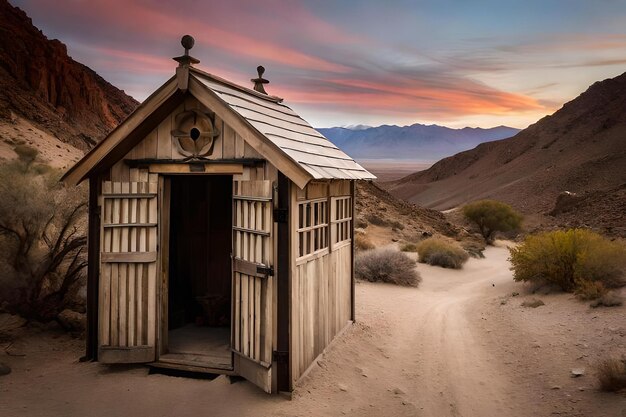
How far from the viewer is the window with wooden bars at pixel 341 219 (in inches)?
310

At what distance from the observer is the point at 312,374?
6.63 metres

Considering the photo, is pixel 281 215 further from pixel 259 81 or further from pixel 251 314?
pixel 259 81

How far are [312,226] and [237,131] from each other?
1.77 metres

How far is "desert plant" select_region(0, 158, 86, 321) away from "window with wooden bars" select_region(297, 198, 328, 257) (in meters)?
4.55

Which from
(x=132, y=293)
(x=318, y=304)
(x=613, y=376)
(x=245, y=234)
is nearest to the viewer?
(x=613, y=376)

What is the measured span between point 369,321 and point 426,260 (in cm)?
937

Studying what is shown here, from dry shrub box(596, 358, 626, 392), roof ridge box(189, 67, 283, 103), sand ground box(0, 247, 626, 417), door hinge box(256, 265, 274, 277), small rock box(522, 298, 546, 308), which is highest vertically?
roof ridge box(189, 67, 283, 103)

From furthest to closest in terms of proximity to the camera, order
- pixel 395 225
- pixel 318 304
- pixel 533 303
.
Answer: pixel 395 225, pixel 533 303, pixel 318 304

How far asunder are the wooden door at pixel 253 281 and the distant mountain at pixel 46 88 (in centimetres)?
4533

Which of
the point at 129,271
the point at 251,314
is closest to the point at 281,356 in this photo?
the point at 251,314

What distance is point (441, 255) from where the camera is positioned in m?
18.1

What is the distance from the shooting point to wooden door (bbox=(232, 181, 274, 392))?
592 centimetres

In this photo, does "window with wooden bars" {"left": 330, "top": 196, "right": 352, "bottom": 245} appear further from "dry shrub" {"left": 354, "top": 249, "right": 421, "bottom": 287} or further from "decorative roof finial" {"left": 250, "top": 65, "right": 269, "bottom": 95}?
"dry shrub" {"left": 354, "top": 249, "right": 421, "bottom": 287}

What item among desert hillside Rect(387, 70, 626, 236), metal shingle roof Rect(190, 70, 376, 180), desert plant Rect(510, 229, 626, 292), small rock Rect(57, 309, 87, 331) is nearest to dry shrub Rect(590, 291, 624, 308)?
desert plant Rect(510, 229, 626, 292)
